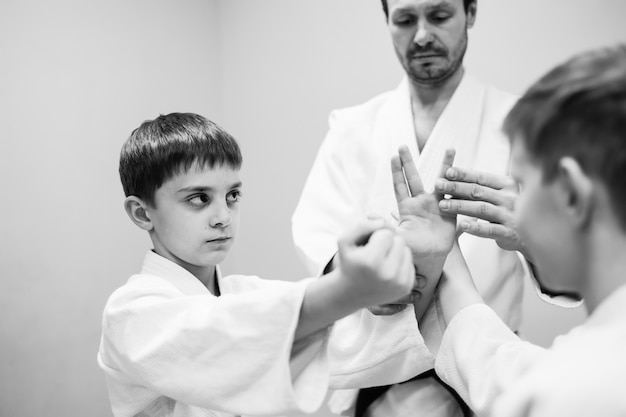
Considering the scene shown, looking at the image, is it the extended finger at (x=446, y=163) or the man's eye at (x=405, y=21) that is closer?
the extended finger at (x=446, y=163)

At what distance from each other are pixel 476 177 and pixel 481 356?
0.34 m

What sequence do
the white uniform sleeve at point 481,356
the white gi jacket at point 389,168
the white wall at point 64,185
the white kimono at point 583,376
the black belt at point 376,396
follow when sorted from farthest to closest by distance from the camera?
the white wall at point 64,185, the white gi jacket at point 389,168, the black belt at point 376,396, the white uniform sleeve at point 481,356, the white kimono at point 583,376

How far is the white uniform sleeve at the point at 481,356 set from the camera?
2.93ft

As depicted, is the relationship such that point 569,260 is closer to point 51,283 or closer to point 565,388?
point 565,388

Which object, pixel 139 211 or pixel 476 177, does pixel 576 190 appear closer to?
pixel 476 177

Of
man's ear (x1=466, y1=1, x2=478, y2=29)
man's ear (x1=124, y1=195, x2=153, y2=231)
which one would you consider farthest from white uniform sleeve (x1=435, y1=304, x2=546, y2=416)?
man's ear (x1=466, y1=1, x2=478, y2=29)

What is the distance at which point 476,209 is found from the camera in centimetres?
118

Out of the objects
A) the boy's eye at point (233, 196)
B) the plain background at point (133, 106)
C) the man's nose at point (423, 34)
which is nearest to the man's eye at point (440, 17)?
the man's nose at point (423, 34)

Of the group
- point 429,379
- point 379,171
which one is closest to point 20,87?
point 379,171

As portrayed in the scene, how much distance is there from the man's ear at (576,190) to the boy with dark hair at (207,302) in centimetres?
21

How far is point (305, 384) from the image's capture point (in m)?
0.83

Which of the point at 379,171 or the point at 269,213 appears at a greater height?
the point at 379,171

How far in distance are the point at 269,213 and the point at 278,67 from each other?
622 mm

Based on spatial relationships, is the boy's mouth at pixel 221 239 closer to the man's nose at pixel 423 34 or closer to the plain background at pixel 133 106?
the man's nose at pixel 423 34
